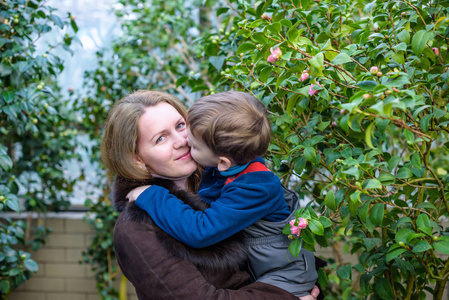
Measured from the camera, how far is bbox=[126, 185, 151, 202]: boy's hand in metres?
1.47

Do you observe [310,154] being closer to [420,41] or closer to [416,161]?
[416,161]

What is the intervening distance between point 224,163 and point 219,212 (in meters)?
0.18

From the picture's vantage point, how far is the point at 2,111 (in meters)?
2.37

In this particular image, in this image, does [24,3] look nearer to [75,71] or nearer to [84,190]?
[75,71]

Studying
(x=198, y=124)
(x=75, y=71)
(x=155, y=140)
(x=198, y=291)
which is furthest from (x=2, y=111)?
(x=75, y=71)

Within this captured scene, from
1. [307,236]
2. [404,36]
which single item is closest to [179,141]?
[307,236]

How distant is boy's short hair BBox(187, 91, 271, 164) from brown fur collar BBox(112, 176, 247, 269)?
20 cm

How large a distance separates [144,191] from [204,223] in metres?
0.24

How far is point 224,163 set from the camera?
1.45m

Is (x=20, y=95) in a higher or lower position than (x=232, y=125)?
lower

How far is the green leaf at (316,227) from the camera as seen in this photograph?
1.24 meters

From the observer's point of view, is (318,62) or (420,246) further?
(420,246)

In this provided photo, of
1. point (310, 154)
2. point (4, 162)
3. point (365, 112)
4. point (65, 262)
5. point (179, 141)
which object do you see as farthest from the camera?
point (65, 262)

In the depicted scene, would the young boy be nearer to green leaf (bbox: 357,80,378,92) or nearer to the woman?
the woman
